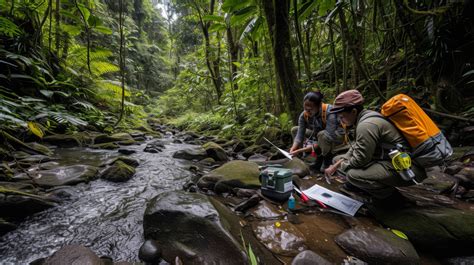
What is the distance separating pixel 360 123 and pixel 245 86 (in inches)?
273

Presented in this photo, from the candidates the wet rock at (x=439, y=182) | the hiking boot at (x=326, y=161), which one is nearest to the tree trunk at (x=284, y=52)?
the hiking boot at (x=326, y=161)

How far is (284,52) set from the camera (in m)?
5.19

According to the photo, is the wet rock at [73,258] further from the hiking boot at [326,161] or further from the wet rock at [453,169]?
the wet rock at [453,169]

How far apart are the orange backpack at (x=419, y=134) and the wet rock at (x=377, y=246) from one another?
793 millimetres

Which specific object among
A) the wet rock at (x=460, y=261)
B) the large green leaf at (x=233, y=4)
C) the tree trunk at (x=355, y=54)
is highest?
the large green leaf at (x=233, y=4)

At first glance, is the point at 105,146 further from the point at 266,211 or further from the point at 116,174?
the point at 266,211

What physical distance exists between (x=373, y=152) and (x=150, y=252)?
2.40m

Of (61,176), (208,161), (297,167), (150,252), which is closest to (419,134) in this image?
(297,167)

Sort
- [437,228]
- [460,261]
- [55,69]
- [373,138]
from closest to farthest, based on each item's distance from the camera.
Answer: [460,261], [437,228], [373,138], [55,69]

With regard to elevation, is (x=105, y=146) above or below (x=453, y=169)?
above

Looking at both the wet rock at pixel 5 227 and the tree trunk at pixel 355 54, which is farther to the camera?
the tree trunk at pixel 355 54

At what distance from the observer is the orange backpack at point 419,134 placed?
76.6 inches

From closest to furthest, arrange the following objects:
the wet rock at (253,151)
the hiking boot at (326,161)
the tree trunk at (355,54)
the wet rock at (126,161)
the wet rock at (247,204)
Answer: the wet rock at (247,204), the hiking boot at (326,161), the tree trunk at (355,54), the wet rock at (126,161), the wet rock at (253,151)

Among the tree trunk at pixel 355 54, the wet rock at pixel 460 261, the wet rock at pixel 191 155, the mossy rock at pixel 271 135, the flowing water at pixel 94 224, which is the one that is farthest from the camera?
the mossy rock at pixel 271 135
